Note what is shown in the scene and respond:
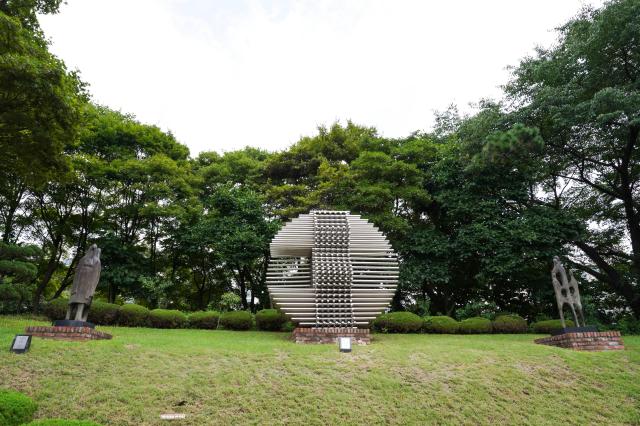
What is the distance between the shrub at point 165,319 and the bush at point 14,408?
8.19m

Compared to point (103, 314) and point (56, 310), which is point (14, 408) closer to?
point (103, 314)

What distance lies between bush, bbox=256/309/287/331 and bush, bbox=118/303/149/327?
11.4ft

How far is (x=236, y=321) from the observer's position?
557 inches

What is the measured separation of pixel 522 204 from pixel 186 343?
1433 centimetres

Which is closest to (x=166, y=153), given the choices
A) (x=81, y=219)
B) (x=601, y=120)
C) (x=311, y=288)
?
(x=81, y=219)

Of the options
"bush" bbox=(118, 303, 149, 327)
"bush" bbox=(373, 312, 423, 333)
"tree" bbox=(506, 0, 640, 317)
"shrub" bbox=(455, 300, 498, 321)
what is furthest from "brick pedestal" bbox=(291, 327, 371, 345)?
"tree" bbox=(506, 0, 640, 317)

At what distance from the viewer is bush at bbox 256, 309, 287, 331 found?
14.4 meters

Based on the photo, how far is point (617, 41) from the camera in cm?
1392

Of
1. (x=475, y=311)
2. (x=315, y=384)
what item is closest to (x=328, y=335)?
(x=315, y=384)

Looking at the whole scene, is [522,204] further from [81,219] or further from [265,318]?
[81,219]

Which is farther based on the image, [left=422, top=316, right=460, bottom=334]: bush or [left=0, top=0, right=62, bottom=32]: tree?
[left=422, top=316, right=460, bottom=334]: bush

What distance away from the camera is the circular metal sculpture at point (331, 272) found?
11.3 meters

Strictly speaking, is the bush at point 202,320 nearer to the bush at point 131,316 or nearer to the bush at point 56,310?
the bush at point 131,316

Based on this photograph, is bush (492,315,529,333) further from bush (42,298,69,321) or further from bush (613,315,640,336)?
bush (42,298,69,321)
